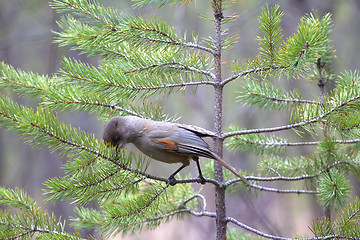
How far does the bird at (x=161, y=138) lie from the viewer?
2.06m

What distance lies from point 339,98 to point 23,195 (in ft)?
6.02

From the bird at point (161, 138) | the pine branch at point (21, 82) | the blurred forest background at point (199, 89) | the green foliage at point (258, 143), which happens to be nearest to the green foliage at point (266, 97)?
the green foliage at point (258, 143)

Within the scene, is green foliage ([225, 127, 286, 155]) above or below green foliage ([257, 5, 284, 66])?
below

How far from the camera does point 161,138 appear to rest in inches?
83.7

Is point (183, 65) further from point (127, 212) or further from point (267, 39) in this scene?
point (127, 212)

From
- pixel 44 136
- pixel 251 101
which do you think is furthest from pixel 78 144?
pixel 251 101

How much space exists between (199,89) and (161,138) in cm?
641

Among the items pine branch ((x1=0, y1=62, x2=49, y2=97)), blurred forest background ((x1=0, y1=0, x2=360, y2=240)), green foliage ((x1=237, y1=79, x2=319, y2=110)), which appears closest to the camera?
pine branch ((x1=0, y1=62, x2=49, y2=97))

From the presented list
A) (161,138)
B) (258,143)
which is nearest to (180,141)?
(161,138)

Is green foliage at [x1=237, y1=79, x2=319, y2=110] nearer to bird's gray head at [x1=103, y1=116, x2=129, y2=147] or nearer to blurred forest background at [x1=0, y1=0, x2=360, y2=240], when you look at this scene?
bird's gray head at [x1=103, y1=116, x2=129, y2=147]

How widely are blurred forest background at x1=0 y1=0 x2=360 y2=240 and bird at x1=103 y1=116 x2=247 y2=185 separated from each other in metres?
2.91

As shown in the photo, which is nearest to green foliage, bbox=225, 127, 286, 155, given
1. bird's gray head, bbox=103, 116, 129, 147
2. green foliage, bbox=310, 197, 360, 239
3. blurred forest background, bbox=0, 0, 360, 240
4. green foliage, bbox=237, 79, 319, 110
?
green foliage, bbox=237, 79, 319, 110

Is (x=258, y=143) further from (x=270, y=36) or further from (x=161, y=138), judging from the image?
(x=270, y=36)

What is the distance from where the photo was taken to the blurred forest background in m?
5.93
